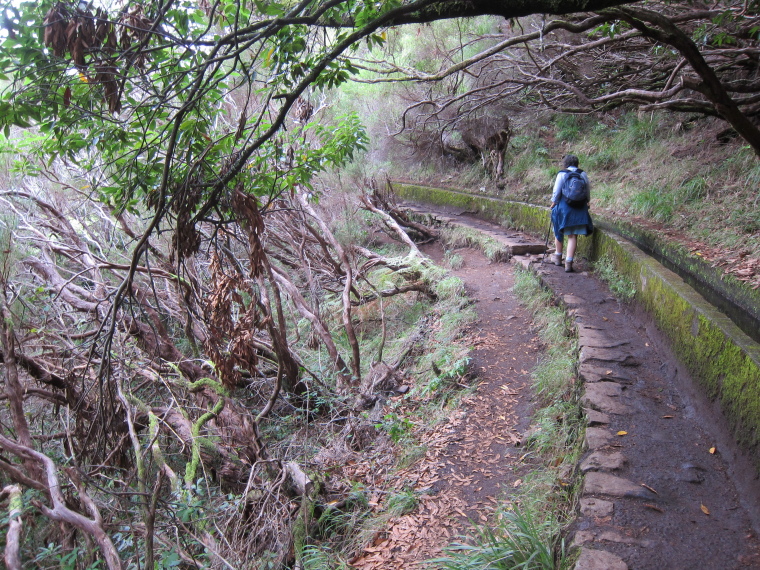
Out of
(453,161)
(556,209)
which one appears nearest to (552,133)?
(453,161)

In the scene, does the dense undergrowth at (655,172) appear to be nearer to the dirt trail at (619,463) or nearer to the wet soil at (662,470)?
the dirt trail at (619,463)

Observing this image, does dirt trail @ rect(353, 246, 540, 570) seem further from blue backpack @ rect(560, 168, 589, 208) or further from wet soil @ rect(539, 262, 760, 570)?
blue backpack @ rect(560, 168, 589, 208)

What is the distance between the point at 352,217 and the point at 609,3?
10311 mm

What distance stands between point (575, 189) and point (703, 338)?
11.5 ft

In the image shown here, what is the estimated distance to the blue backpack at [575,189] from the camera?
7.08m

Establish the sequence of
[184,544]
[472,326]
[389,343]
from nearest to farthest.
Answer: [184,544]
[472,326]
[389,343]

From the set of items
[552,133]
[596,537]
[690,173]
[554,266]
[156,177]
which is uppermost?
[552,133]

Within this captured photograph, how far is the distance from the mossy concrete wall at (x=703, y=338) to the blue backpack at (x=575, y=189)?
25.2 inches

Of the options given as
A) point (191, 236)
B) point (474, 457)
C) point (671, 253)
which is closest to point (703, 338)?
point (474, 457)

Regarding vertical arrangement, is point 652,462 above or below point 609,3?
below

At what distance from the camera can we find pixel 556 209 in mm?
7414

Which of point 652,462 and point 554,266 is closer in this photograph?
point 652,462

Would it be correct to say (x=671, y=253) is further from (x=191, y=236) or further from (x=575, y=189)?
(x=191, y=236)

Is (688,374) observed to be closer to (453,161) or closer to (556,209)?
(556,209)
